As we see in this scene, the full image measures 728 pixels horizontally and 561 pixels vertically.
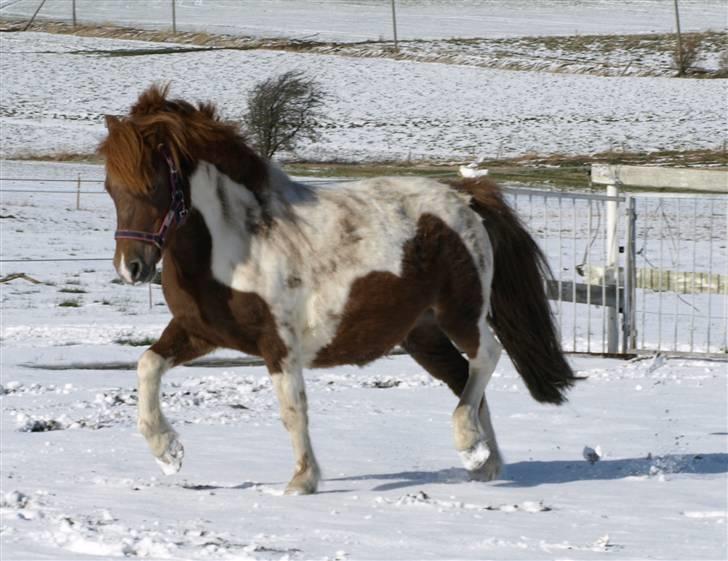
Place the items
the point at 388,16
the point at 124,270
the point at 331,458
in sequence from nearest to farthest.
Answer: the point at 124,270 → the point at 331,458 → the point at 388,16

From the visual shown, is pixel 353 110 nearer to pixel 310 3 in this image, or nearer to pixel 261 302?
pixel 310 3

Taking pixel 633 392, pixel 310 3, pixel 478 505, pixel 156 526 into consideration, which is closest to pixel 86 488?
pixel 156 526

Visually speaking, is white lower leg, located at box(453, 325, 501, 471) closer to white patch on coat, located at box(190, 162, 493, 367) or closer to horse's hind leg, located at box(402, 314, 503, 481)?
horse's hind leg, located at box(402, 314, 503, 481)

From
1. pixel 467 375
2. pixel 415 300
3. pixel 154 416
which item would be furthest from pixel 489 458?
pixel 154 416

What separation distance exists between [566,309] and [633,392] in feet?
15.1

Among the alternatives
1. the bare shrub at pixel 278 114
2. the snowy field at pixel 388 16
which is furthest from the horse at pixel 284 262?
the snowy field at pixel 388 16

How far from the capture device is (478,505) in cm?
589

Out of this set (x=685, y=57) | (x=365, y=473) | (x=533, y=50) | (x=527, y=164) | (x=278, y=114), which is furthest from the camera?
(x=533, y=50)

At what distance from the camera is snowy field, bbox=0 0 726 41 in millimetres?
62781

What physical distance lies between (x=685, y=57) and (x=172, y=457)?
156ft

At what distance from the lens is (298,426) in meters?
6.14

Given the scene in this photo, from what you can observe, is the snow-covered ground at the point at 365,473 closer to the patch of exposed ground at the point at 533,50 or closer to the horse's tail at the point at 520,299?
the horse's tail at the point at 520,299

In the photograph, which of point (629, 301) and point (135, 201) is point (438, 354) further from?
point (629, 301)

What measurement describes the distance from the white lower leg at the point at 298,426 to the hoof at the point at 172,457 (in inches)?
21.0
